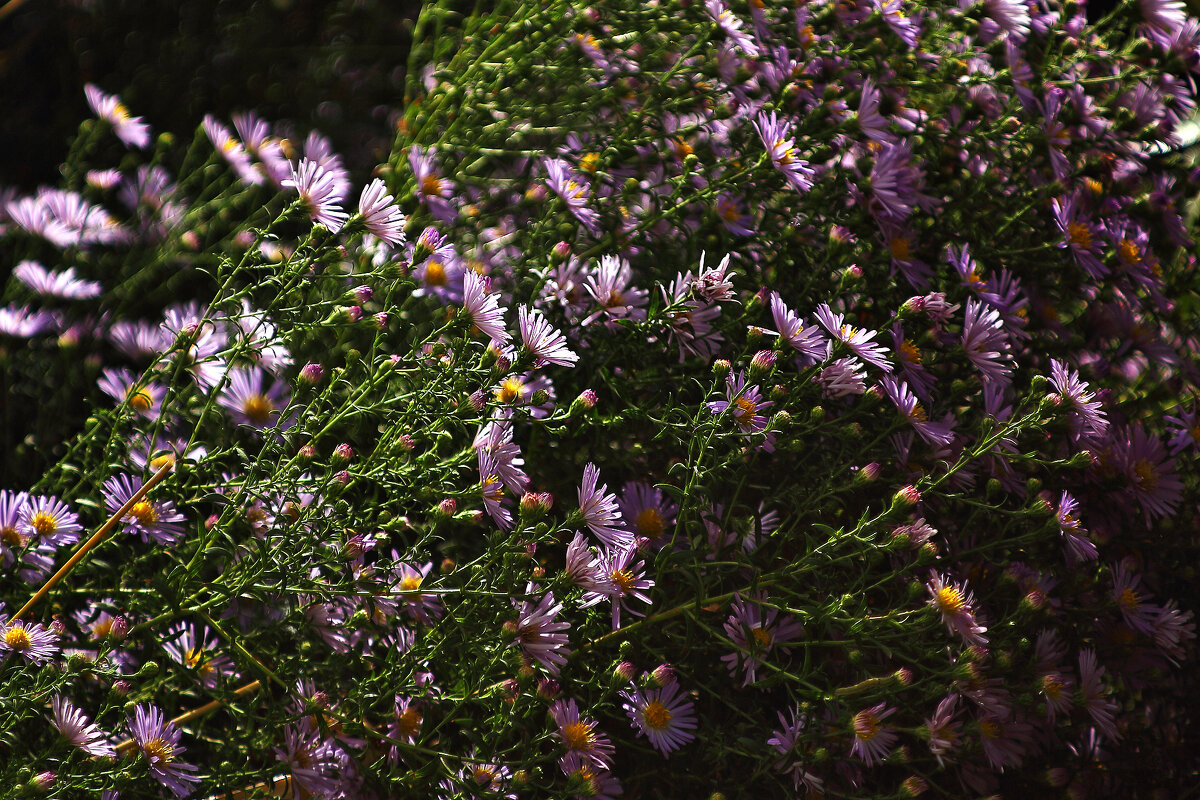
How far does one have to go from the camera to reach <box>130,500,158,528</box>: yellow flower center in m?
0.95

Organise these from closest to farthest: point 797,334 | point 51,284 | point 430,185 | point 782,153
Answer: point 797,334, point 782,153, point 430,185, point 51,284

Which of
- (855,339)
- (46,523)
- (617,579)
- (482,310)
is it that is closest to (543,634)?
(617,579)

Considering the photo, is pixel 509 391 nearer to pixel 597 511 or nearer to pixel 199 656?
pixel 597 511

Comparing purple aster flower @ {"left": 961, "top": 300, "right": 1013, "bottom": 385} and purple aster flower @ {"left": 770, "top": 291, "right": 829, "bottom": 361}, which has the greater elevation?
purple aster flower @ {"left": 770, "top": 291, "right": 829, "bottom": 361}

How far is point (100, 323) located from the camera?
145 cm

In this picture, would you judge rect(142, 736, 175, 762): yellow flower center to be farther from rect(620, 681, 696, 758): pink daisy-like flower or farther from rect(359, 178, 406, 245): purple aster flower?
rect(359, 178, 406, 245): purple aster flower

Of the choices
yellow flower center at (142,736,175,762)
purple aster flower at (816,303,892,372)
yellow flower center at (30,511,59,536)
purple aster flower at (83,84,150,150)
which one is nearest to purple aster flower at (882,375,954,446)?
purple aster flower at (816,303,892,372)

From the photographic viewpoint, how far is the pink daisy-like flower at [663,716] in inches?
35.4

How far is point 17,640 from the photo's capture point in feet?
2.92

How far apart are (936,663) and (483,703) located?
0.52 metres

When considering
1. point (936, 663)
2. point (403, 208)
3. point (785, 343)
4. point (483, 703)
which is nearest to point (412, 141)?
point (403, 208)

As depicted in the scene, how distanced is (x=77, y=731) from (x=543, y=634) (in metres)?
0.45

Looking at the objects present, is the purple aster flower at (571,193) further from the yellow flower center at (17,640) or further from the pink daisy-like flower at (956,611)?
the yellow flower center at (17,640)

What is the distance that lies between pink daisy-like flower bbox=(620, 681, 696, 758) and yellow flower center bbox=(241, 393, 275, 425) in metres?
0.51
